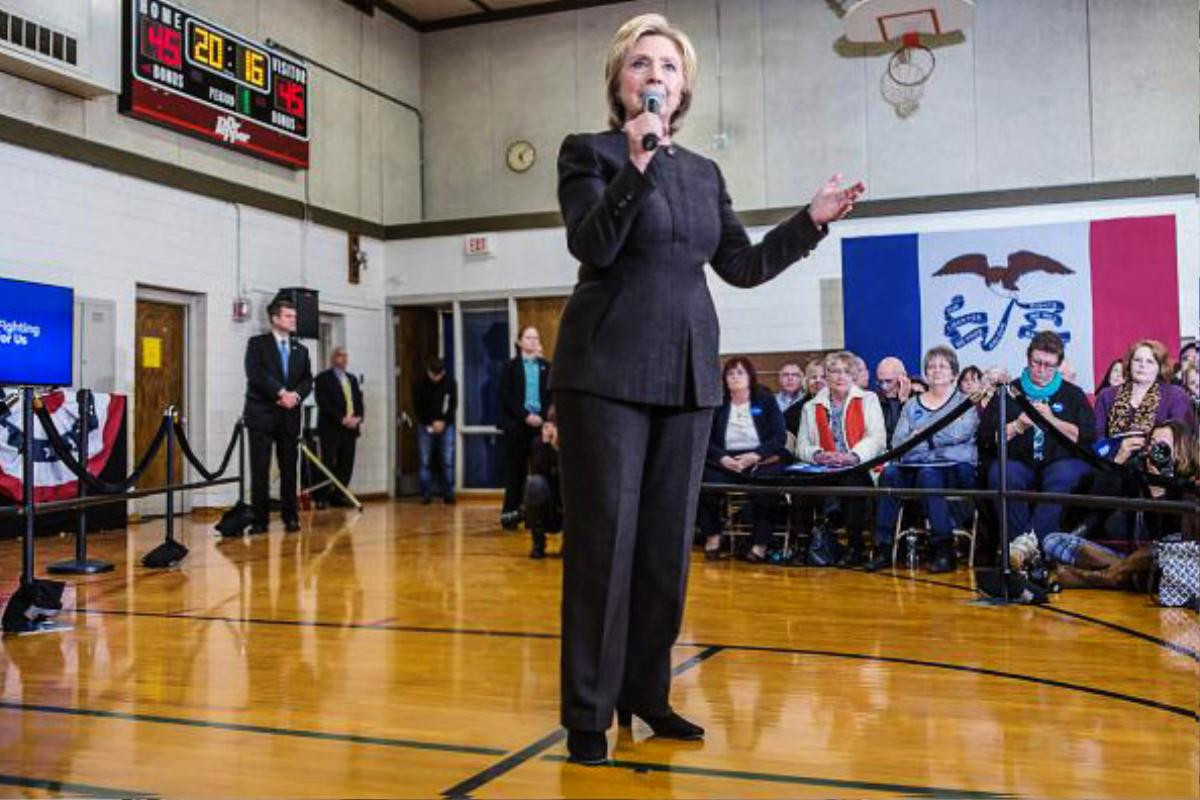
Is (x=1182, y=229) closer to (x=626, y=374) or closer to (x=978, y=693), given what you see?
(x=978, y=693)

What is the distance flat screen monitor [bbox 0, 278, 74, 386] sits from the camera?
7.23 meters

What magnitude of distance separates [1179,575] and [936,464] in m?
1.49

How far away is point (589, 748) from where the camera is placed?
221 centimetres

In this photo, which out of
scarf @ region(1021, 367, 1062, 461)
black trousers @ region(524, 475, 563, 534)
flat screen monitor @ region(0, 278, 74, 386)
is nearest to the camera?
scarf @ region(1021, 367, 1062, 461)

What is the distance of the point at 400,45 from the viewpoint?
477 inches

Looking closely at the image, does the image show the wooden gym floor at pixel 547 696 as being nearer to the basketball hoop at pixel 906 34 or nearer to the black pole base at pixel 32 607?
the black pole base at pixel 32 607

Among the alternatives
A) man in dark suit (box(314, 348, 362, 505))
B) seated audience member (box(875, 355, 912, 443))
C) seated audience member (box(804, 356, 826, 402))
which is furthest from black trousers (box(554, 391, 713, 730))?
man in dark suit (box(314, 348, 362, 505))

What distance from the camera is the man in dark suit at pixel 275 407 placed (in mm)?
7742

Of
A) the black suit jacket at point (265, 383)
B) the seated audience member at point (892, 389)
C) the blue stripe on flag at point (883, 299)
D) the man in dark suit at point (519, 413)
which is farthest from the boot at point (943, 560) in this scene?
the black suit jacket at point (265, 383)

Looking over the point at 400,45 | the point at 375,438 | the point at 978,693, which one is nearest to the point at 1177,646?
the point at 978,693

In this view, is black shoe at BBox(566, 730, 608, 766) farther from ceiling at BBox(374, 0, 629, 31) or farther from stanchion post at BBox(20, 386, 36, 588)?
ceiling at BBox(374, 0, 629, 31)

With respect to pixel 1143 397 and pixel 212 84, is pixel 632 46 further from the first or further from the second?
pixel 212 84

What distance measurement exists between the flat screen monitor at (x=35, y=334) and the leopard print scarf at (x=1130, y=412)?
638 cm

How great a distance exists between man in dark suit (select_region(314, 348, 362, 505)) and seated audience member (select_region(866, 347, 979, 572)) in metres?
5.83
